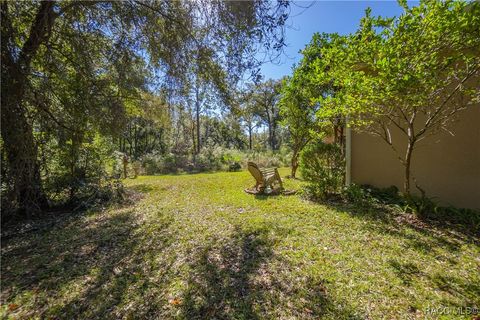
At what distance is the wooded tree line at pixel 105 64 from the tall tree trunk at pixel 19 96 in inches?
0.4

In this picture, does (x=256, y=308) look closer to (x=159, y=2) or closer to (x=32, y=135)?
(x=32, y=135)

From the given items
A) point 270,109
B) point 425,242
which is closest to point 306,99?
point 425,242

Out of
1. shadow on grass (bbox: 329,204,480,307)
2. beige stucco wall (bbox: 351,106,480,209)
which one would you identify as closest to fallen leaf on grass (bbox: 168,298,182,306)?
shadow on grass (bbox: 329,204,480,307)

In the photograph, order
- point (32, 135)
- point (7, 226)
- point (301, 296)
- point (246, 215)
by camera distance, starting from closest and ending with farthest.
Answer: point (301, 296) < point (32, 135) < point (7, 226) < point (246, 215)

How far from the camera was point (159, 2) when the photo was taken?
3252 millimetres

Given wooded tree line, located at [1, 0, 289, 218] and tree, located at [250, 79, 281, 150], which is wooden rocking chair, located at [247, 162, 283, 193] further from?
tree, located at [250, 79, 281, 150]

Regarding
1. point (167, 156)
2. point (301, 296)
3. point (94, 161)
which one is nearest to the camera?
point (301, 296)

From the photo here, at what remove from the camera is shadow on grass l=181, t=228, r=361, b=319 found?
2.02 metres

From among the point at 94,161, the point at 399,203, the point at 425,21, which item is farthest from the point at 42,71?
the point at 399,203

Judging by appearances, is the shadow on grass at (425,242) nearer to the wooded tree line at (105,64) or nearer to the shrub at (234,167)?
the wooded tree line at (105,64)

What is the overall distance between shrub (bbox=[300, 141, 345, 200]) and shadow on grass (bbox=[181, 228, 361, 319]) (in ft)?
9.49

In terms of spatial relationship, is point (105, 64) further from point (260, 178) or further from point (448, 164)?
point (448, 164)

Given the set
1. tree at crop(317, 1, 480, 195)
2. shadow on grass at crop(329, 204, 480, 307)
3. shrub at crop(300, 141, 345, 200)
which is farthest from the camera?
shrub at crop(300, 141, 345, 200)

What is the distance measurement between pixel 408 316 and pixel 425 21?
→ 12.4 feet
